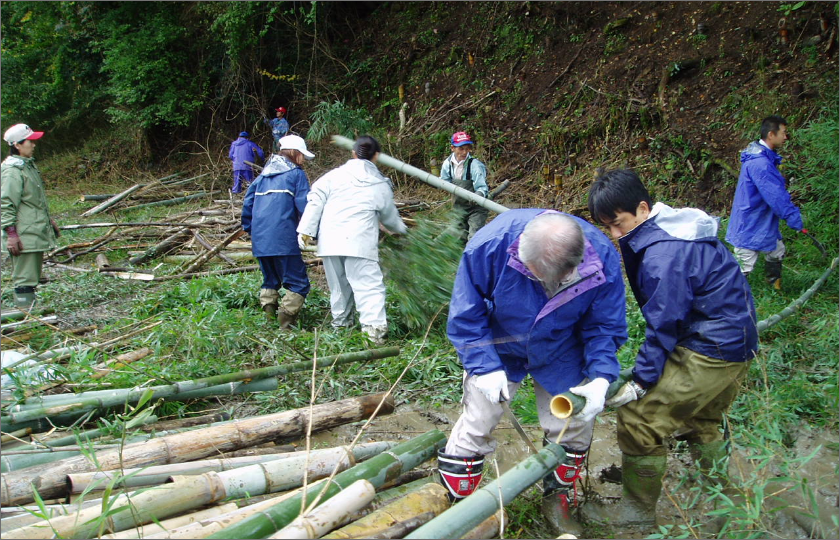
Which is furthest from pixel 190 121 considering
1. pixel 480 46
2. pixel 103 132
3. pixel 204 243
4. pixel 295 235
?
pixel 295 235

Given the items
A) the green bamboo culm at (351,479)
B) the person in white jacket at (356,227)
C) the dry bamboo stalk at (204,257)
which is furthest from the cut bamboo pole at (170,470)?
the dry bamboo stalk at (204,257)

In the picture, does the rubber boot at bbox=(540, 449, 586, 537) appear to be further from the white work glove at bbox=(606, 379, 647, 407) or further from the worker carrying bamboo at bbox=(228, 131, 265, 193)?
the worker carrying bamboo at bbox=(228, 131, 265, 193)

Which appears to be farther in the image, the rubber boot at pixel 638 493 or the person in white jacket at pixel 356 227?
the person in white jacket at pixel 356 227

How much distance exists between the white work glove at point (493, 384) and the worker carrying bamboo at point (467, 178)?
4.74 meters

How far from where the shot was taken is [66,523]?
230 centimetres

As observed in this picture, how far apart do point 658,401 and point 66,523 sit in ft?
8.18

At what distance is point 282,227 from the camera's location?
5883 millimetres

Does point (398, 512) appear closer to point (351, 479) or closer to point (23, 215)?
point (351, 479)

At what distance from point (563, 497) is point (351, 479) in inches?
44.9

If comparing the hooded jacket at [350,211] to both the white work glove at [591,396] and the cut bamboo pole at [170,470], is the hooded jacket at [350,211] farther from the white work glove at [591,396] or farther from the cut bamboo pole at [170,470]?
the white work glove at [591,396]

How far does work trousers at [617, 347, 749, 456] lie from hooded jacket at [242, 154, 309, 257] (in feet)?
12.2

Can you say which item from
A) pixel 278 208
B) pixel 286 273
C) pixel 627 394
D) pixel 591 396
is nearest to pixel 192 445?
pixel 591 396

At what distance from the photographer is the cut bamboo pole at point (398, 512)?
241cm

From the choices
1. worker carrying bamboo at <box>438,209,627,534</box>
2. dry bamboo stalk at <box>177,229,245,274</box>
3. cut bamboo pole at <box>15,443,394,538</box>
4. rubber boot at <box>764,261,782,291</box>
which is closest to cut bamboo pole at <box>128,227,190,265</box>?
dry bamboo stalk at <box>177,229,245,274</box>
